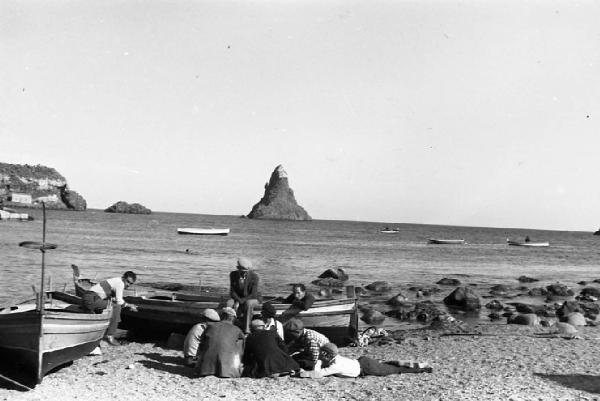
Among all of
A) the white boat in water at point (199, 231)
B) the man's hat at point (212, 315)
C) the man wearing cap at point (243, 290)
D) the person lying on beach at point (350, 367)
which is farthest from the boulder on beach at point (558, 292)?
the white boat in water at point (199, 231)

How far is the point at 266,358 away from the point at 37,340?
13.2ft

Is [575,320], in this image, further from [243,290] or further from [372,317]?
[243,290]

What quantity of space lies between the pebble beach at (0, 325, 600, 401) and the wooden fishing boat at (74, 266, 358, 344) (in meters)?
0.81

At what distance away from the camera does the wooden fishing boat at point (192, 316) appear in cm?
1566

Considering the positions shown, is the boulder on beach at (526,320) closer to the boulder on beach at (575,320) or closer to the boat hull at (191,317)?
the boulder on beach at (575,320)

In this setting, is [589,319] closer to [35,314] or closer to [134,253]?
[35,314]

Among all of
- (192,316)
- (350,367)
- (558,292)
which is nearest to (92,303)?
(192,316)

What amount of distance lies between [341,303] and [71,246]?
46743mm

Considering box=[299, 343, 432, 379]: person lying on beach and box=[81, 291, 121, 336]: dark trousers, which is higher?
box=[81, 291, 121, 336]: dark trousers

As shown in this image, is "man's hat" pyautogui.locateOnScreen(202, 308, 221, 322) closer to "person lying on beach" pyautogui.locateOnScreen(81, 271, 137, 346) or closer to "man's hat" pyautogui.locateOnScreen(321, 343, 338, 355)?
"person lying on beach" pyautogui.locateOnScreen(81, 271, 137, 346)

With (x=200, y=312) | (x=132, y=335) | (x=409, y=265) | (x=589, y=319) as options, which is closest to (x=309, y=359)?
(x=200, y=312)

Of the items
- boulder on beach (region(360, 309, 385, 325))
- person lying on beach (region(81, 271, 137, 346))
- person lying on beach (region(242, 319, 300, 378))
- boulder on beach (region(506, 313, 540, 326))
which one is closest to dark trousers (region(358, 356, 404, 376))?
person lying on beach (region(242, 319, 300, 378))

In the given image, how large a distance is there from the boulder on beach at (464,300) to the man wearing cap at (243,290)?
14.6 meters

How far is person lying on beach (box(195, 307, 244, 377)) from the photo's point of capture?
38.0ft
